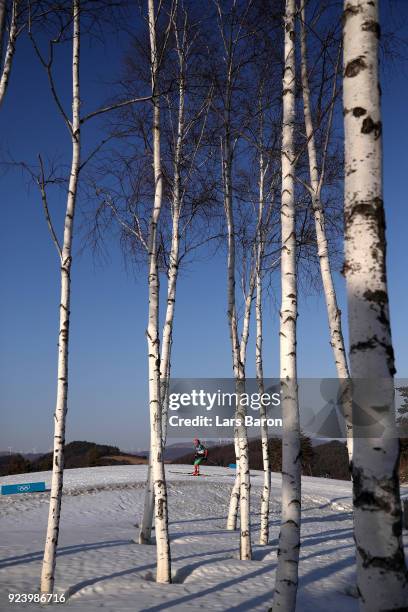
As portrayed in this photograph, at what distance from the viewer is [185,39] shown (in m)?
9.59

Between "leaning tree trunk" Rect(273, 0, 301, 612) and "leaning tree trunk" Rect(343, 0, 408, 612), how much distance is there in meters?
2.10

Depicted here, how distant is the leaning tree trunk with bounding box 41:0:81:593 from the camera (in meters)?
6.32

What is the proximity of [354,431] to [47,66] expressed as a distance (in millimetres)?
6220

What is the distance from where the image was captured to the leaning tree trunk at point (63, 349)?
6.32 metres

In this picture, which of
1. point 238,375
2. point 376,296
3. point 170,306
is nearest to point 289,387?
point 376,296

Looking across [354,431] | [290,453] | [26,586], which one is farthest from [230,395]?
[354,431]

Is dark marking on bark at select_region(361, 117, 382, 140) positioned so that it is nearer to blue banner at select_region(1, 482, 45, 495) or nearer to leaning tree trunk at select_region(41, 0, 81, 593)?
leaning tree trunk at select_region(41, 0, 81, 593)

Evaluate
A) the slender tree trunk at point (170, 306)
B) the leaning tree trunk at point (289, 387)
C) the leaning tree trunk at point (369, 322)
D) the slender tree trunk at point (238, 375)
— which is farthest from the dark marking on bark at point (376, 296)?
the slender tree trunk at point (170, 306)

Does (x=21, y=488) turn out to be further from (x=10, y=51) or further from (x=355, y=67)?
(x=355, y=67)

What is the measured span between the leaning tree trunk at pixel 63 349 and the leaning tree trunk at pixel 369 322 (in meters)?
4.43

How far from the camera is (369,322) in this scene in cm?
288

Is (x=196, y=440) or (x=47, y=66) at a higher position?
(x=47, y=66)

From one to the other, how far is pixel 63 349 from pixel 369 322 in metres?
4.60

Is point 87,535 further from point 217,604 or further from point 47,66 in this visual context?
point 47,66
